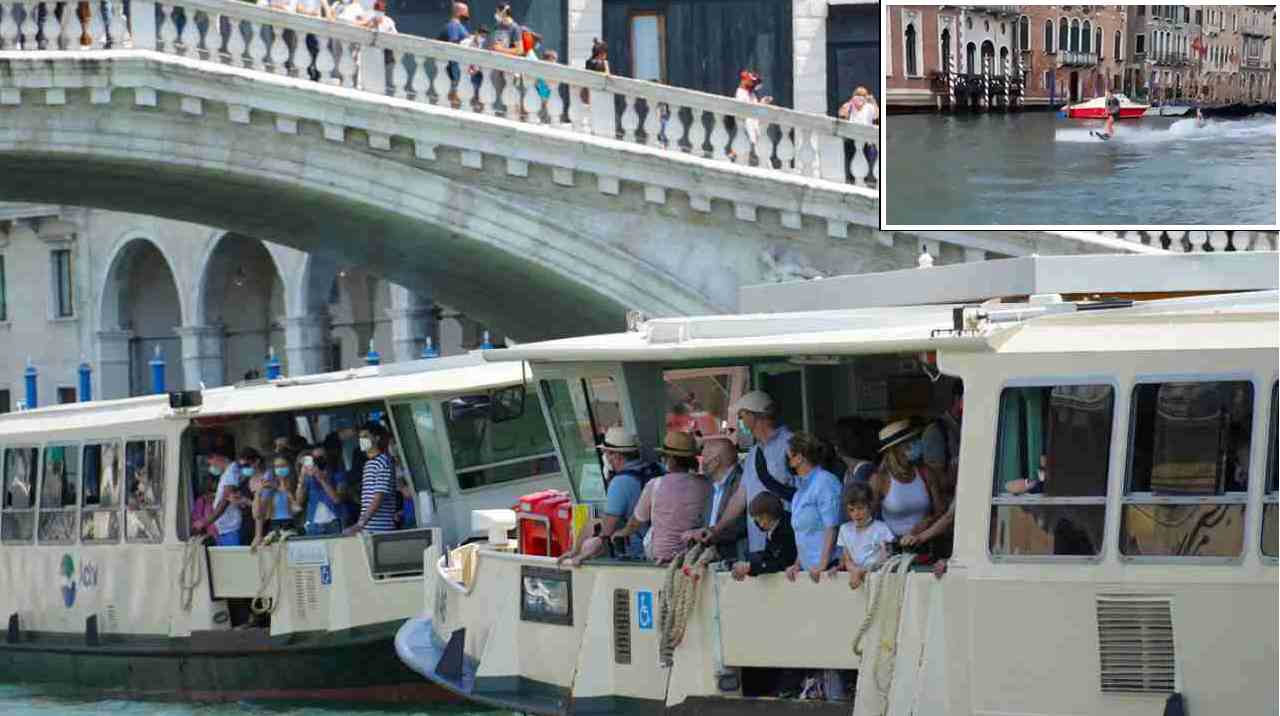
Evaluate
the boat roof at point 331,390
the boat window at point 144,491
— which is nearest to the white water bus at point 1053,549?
the boat roof at point 331,390

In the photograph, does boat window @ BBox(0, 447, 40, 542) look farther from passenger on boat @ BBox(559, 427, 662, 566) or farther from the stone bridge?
passenger on boat @ BBox(559, 427, 662, 566)

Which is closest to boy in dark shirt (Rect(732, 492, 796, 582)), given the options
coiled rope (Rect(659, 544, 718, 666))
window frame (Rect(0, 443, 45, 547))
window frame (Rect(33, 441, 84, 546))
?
coiled rope (Rect(659, 544, 718, 666))

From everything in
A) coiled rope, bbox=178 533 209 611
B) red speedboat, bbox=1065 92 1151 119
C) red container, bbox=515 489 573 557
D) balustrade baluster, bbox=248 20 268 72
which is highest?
balustrade baluster, bbox=248 20 268 72

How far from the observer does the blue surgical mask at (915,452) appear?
444 inches

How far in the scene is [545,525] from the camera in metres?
14.1

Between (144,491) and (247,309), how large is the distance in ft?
95.3

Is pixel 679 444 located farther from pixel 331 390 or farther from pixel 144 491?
pixel 144 491

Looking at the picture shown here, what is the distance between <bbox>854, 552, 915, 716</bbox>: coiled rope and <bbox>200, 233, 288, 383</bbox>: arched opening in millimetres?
35945

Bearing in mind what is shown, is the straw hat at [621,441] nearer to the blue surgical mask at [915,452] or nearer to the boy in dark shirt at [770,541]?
the boy in dark shirt at [770,541]

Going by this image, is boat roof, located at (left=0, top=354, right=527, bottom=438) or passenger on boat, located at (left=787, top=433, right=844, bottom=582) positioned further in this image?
boat roof, located at (left=0, top=354, right=527, bottom=438)

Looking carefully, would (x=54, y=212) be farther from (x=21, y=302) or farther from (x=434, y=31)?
(x=434, y=31)

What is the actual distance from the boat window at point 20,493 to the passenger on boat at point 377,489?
11.0 feet

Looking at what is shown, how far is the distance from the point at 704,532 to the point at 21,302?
40923 millimetres

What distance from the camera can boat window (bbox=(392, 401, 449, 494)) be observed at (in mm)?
17734
